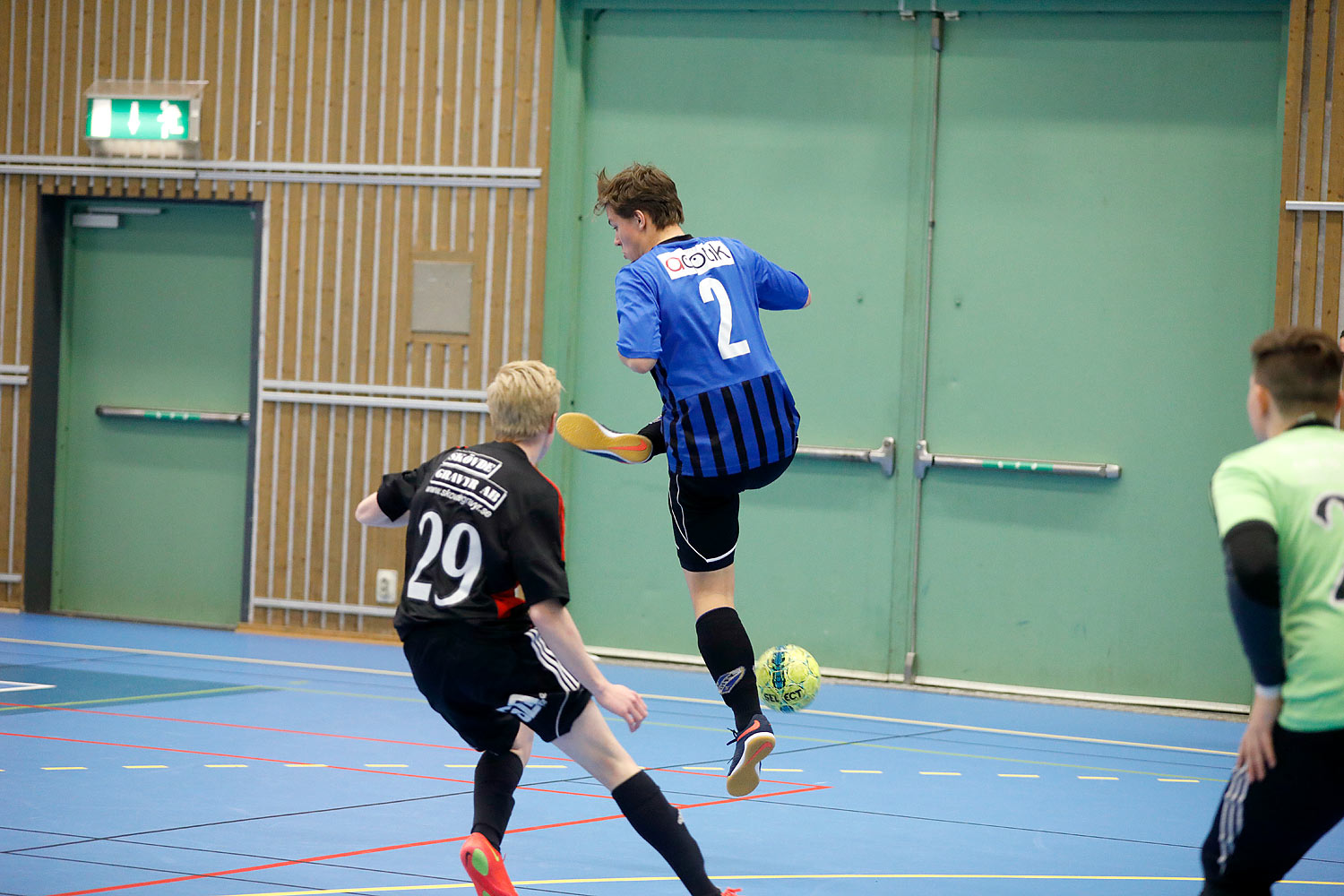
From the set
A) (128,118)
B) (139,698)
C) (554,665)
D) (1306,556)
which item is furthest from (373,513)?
(128,118)

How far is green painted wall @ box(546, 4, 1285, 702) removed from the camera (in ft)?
31.5

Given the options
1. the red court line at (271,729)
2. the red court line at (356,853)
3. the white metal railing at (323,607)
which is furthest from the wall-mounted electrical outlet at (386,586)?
the red court line at (356,853)

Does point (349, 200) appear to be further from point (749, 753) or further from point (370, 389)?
point (749, 753)

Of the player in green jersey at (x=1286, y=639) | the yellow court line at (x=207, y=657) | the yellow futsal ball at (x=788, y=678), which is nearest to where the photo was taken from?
the player in green jersey at (x=1286, y=639)

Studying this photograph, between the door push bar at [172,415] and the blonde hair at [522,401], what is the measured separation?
7.92 meters

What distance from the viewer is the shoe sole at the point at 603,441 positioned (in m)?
5.00

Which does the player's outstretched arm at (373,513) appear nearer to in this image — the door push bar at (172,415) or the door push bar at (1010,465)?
the door push bar at (1010,465)

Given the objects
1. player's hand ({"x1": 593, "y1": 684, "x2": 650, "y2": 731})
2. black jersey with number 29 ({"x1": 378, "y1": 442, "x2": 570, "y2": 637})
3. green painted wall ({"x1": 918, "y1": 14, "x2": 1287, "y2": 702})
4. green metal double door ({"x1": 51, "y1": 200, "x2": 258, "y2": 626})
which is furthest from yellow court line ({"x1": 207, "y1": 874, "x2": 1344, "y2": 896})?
green metal double door ({"x1": 51, "y1": 200, "x2": 258, "y2": 626})

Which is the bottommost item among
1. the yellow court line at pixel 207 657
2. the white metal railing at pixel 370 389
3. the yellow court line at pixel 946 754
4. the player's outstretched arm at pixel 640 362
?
the yellow court line at pixel 207 657

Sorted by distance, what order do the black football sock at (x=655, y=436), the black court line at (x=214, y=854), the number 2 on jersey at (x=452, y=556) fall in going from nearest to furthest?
the number 2 on jersey at (x=452, y=556)
the black court line at (x=214, y=854)
the black football sock at (x=655, y=436)

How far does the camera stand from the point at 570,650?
3.84m

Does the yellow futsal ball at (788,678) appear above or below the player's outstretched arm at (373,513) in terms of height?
below

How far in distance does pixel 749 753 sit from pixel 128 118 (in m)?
8.86

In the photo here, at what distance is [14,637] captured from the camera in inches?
408
